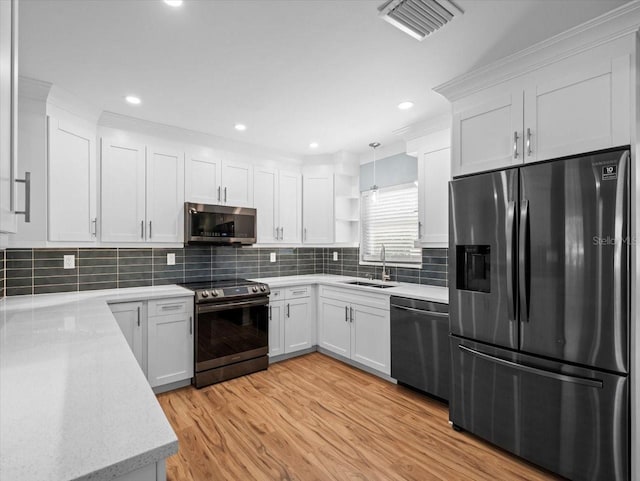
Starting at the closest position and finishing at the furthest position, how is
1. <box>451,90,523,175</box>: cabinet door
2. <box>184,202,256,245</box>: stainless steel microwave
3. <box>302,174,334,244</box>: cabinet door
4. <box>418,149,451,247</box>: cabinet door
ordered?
<box>451,90,523,175</box>: cabinet door < <box>418,149,451,247</box>: cabinet door < <box>184,202,256,245</box>: stainless steel microwave < <box>302,174,334,244</box>: cabinet door

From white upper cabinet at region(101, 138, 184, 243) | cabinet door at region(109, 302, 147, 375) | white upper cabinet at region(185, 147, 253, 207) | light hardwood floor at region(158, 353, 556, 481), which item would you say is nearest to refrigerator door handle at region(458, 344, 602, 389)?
light hardwood floor at region(158, 353, 556, 481)

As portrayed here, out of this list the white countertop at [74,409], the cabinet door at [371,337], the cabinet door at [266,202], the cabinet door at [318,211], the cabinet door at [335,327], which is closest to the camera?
the white countertop at [74,409]

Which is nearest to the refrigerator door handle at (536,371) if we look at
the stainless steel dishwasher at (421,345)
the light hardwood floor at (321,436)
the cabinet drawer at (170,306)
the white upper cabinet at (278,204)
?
the stainless steel dishwasher at (421,345)

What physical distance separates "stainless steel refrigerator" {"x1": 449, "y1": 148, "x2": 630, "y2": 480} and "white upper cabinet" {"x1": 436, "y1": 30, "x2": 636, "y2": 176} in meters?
0.14

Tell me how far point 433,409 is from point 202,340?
210 centimetres

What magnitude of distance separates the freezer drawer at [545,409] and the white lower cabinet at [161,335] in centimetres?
231

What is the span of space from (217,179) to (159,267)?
111cm

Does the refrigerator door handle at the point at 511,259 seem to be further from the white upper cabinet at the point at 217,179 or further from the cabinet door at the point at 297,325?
the white upper cabinet at the point at 217,179

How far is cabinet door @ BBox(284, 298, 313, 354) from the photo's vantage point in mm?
3783

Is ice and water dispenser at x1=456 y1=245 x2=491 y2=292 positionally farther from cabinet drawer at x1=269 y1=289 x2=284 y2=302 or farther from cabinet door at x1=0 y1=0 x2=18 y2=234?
cabinet door at x1=0 y1=0 x2=18 y2=234

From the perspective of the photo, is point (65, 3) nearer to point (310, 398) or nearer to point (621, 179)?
point (621, 179)

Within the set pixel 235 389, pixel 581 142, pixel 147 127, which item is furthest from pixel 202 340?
pixel 581 142

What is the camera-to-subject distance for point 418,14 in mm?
1716

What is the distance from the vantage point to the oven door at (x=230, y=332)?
10.2ft
